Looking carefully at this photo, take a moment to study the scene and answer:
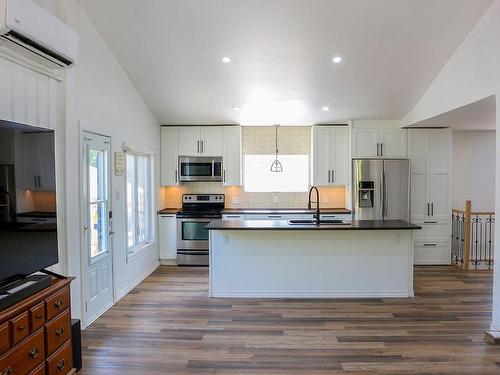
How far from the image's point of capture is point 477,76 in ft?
12.2

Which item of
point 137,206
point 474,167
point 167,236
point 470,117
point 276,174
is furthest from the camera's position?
point 276,174

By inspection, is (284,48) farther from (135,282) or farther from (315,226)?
(135,282)

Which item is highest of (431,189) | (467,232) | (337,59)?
(337,59)

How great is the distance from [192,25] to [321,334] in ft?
11.7

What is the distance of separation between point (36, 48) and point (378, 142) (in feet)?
17.0

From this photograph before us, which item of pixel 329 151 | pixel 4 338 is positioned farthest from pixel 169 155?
pixel 4 338

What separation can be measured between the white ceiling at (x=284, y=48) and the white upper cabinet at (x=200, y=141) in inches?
26.4

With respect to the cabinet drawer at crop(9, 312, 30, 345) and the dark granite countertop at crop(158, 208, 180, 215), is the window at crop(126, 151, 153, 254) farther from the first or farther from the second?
the cabinet drawer at crop(9, 312, 30, 345)

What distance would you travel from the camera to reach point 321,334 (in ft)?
11.2

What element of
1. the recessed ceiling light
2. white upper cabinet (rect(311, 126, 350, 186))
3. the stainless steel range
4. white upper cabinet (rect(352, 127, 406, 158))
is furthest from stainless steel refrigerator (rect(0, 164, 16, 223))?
white upper cabinet (rect(352, 127, 406, 158))

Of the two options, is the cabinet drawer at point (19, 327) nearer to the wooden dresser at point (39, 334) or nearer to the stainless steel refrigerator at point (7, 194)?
the wooden dresser at point (39, 334)

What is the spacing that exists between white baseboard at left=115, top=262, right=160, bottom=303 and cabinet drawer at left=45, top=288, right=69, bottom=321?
1.85m

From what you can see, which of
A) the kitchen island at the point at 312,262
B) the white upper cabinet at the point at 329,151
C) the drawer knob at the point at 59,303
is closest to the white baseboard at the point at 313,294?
the kitchen island at the point at 312,262

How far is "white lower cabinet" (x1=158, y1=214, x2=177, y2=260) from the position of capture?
243 inches
